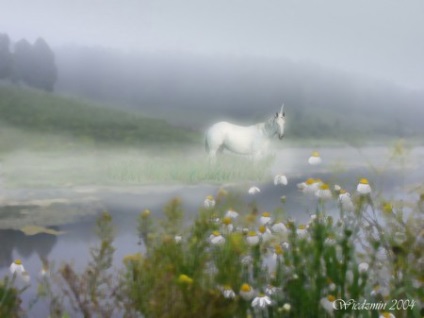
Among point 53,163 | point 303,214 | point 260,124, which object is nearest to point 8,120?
point 53,163

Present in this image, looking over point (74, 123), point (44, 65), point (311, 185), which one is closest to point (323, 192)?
point (311, 185)

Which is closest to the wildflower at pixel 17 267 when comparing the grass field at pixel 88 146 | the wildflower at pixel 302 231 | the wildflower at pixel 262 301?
the grass field at pixel 88 146

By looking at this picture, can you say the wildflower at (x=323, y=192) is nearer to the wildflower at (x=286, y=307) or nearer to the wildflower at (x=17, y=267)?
the wildflower at (x=286, y=307)

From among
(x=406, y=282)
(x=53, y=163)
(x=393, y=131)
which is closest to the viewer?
(x=406, y=282)

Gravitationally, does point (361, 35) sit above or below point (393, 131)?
above

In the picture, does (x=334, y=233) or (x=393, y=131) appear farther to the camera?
(x=393, y=131)

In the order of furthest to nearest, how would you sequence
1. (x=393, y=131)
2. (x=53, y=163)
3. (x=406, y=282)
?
(x=393, y=131) → (x=53, y=163) → (x=406, y=282)

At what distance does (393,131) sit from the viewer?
4922mm

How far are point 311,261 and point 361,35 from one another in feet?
5.36

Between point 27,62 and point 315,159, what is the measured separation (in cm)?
188

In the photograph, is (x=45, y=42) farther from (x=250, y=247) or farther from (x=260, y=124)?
(x=250, y=247)

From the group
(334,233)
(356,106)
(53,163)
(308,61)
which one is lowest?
(334,233)

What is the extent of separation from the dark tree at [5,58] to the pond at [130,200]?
75cm

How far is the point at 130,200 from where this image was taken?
15.2 ft
